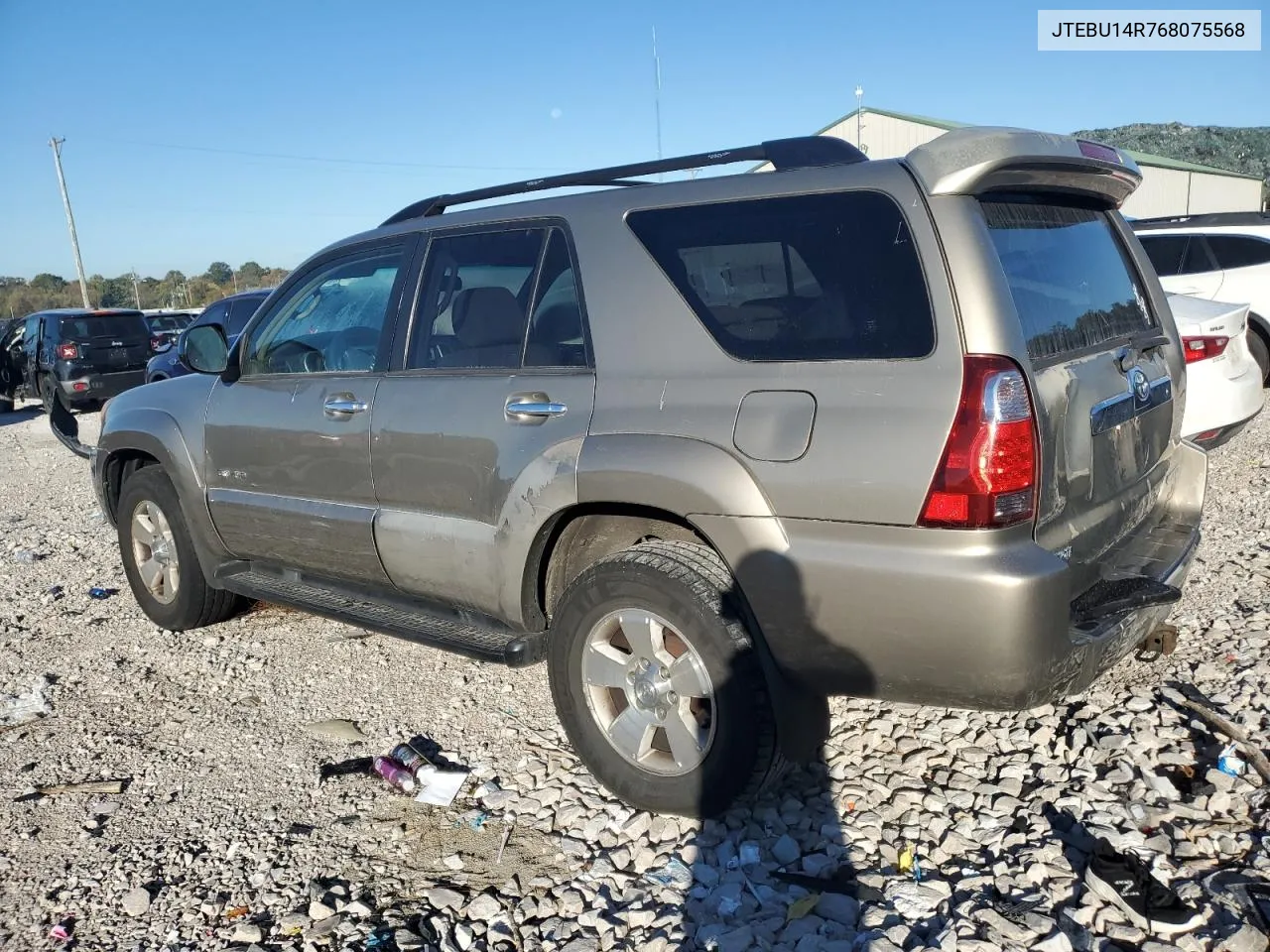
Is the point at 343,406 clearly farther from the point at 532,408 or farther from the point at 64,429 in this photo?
the point at 64,429

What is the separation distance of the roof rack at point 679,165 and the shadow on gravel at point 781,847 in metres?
1.23

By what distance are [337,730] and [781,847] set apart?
1.91 m

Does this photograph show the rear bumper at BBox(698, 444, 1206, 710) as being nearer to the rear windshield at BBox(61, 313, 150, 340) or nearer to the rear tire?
the rear tire

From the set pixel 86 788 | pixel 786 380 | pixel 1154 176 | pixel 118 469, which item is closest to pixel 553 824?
pixel 786 380

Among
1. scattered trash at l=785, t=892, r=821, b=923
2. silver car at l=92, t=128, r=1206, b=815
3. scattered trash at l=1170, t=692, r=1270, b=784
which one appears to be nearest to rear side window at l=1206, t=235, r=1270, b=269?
silver car at l=92, t=128, r=1206, b=815

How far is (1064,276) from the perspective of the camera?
9.85 feet

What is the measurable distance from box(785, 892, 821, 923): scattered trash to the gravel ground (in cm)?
2

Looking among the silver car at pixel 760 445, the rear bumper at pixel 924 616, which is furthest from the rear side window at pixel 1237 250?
the rear bumper at pixel 924 616

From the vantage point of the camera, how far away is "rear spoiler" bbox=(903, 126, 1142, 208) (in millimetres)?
2590

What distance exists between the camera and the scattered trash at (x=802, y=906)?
2.59 meters

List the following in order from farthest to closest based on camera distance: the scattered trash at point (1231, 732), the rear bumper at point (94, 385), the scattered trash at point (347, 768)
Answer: the rear bumper at point (94, 385) → the scattered trash at point (347, 768) → the scattered trash at point (1231, 732)

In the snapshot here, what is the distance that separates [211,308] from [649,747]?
47.1 feet

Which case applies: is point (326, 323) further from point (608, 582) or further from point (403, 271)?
point (608, 582)

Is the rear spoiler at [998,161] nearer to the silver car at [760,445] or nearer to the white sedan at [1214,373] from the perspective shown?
the silver car at [760,445]
